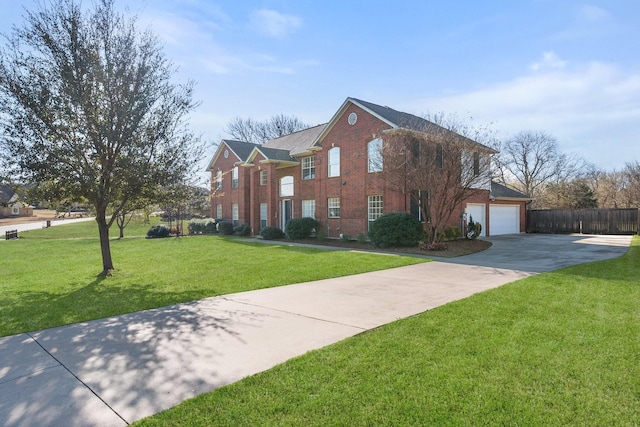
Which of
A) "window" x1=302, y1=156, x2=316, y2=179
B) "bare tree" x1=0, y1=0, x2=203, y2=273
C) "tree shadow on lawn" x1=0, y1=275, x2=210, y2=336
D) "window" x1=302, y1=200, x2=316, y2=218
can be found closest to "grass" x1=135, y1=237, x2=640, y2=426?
"tree shadow on lawn" x1=0, y1=275, x2=210, y2=336

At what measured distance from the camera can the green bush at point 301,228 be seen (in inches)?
859

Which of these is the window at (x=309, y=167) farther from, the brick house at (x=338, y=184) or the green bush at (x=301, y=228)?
the green bush at (x=301, y=228)

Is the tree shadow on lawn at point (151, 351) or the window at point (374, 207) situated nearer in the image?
the tree shadow on lawn at point (151, 351)

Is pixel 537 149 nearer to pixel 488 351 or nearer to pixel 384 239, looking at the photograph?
pixel 384 239

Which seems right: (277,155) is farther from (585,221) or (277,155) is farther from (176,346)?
(585,221)

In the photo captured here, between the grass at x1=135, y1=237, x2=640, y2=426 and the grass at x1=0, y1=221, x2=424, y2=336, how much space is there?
412 centimetres

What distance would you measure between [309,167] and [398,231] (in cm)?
903

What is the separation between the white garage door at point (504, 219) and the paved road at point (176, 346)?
17.3 metres

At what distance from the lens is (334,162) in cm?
2150

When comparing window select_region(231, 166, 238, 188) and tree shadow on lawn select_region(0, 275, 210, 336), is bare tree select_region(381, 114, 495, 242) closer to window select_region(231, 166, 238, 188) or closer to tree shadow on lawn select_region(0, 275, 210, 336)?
tree shadow on lawn select_region(0, 275, 210, 336)

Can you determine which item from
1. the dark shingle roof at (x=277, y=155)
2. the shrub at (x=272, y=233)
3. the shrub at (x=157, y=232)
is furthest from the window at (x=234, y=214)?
the shrub at (x=272, y=233)

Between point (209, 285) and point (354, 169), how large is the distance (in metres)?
12.8

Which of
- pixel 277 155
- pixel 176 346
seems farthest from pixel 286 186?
pixel 176 346

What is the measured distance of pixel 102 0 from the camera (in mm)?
9625
